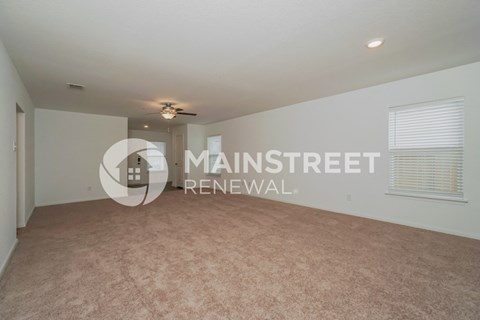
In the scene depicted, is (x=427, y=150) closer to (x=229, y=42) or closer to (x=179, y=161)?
(x=229, y=42)

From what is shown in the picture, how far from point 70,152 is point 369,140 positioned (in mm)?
7226

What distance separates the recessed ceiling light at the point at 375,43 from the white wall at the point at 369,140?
1694 millimetres

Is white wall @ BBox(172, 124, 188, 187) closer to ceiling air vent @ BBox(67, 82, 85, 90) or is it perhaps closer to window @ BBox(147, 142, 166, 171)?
window @ BBox(147, 142, 166, 171)

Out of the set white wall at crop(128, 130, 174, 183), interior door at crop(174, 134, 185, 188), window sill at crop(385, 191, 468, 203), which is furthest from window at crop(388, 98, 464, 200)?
white wall at crop(128, 130, 174, 183)

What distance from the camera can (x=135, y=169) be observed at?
9789 mm

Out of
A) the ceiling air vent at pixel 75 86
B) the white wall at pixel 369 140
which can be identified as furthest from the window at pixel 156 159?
the ceiling air vent at pixel 75 86

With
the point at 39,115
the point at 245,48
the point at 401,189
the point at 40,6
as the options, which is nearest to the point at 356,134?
the point at 401,189

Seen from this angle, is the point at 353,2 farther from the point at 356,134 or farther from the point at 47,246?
the point at 47,246

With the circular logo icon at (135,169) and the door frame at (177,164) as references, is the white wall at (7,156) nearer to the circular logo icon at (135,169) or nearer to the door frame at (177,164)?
the circular logo icon at (135,169)

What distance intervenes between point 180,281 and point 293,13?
2.65 metres

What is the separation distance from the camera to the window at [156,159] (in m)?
10.1

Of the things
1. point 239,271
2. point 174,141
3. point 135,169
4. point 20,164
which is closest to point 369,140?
point 239,271

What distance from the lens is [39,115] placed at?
544 centimetres

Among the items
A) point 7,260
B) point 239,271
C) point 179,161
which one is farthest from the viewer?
point 179,161
